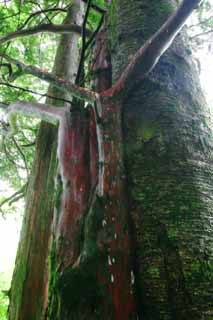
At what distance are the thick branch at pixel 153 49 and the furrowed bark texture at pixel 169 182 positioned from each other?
0.11m

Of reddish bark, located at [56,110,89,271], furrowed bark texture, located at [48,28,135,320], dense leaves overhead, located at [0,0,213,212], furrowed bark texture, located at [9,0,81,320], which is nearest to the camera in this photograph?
furrowed bark texture, located at [48,28,135,320]

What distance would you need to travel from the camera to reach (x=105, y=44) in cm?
208

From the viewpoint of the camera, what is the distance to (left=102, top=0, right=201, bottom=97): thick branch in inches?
48.3

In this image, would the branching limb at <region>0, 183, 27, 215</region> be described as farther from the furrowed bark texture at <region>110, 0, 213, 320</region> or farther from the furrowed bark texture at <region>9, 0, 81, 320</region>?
the furrowed bark texture at <region>110, 0, 213, 320</region>

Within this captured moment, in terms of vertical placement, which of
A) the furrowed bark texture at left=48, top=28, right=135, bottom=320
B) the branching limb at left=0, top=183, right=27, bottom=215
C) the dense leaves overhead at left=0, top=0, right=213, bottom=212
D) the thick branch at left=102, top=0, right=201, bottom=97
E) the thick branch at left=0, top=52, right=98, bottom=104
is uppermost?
the dense leaves overhead at left=0, top=0, right=213, bottom=212

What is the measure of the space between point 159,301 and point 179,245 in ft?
0.72

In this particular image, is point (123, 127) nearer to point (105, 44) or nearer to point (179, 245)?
point (179, 245)

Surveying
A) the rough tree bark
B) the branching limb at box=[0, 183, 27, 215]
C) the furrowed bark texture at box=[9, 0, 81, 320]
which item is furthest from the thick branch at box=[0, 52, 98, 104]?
the branching limb at box=[0, 183, 27, 215]

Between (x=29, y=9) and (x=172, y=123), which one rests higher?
(x=29, y=9)

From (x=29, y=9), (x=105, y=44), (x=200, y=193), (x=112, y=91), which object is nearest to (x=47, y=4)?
(x=29, y=9)

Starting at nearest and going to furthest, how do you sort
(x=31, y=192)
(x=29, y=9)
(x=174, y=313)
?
(x=174, y=313), (x=31, y=192), (x=29, y=9)

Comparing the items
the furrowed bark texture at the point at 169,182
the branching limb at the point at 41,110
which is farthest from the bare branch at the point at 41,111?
the furrowed bark texture at the point at 169,182

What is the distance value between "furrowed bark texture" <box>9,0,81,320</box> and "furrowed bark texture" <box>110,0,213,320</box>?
96cm

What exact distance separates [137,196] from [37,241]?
138cm
